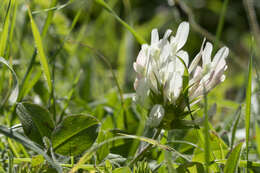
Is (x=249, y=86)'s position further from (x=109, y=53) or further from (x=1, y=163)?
(x=109, y=53)

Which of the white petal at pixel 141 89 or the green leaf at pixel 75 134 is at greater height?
the white petal at pixel 141 89

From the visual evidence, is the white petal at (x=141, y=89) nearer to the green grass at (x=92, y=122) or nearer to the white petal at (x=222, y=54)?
the green grass at (x=92, y=122)

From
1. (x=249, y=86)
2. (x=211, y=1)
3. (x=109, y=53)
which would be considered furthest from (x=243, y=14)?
(x=249, y=86)

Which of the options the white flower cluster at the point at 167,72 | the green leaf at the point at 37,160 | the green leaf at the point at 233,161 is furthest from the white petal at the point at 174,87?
the green leaf at the point at 37,160

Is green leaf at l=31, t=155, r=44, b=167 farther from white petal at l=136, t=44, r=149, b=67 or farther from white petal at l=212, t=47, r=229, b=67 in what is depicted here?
white petal at l=212, t=47, r=229, b=67

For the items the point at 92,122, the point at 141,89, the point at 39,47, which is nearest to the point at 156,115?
the point at 141,89

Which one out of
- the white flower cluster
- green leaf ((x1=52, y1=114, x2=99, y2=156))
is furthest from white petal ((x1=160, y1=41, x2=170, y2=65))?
green leaf ((x1=52, y1=114, x2=99, y2=156))
